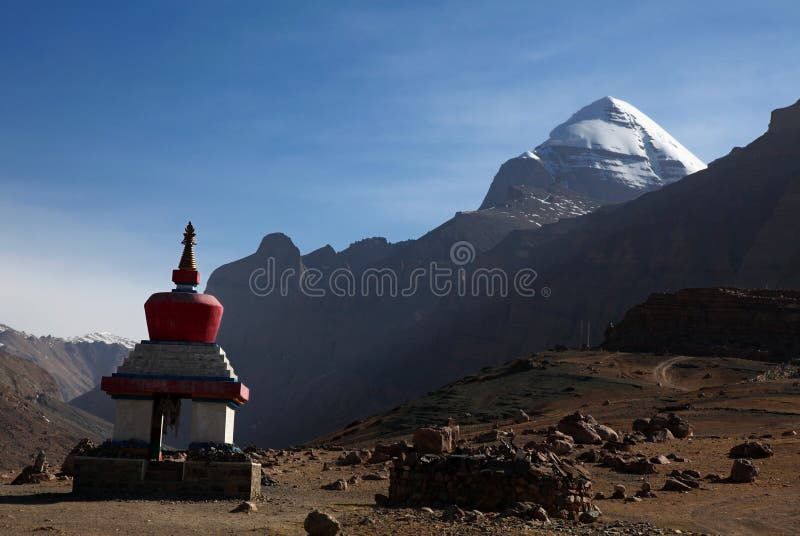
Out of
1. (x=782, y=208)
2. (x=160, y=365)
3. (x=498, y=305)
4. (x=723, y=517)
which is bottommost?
(x=723, y=517)

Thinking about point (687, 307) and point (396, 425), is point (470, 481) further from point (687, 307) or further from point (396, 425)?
point (687, 307)

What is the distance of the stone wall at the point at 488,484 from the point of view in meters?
18.6

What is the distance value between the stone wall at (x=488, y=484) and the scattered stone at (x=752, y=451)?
10.3 meters

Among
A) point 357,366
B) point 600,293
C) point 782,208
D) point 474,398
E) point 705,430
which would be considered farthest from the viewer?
point 357,366

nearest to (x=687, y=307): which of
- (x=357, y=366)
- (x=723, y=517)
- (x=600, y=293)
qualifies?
(x=600, y=293)

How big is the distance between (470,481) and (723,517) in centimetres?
508

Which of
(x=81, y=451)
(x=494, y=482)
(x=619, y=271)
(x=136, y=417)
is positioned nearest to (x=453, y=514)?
(x=494, y=482)

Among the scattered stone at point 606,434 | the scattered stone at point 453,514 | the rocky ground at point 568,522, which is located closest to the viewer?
the rocky ground at point 568,522

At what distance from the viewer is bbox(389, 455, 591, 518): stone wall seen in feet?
61.0

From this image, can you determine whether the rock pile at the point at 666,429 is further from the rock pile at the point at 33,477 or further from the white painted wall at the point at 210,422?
the rock pile at the point at 33,477

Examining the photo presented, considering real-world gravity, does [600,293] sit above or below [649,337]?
above

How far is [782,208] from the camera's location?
13750 cm

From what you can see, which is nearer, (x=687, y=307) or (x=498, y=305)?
(x=687, y=307)

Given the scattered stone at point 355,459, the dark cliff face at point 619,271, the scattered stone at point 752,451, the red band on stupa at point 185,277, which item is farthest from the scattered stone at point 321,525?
the dark cliff face at point 619,271
